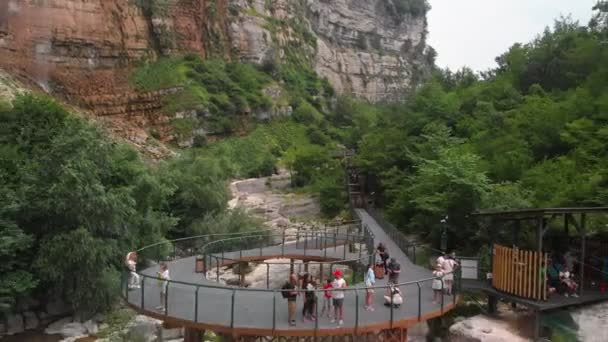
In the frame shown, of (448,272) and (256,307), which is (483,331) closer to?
(448,272)

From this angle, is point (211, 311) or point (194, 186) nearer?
point (211, 311)

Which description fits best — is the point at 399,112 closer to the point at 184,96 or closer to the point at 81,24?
the point at 184,96

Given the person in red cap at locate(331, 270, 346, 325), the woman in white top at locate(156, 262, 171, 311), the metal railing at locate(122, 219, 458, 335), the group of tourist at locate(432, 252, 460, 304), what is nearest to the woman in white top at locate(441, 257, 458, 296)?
the group of tourist at locate(432, 252, 460, 304)

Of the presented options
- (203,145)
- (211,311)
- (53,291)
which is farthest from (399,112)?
(211,311)

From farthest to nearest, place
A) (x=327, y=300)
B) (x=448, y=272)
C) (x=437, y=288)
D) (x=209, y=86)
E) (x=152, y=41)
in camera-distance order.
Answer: (x=209, y=86)
(x=152, y=41)
(x=448, y=272)
(x=437, y=288)
(x=327, y=300)

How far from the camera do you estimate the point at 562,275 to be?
16.4 metres

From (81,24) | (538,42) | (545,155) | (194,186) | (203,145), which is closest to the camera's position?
(545,155)

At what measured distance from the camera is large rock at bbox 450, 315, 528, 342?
51.4 feet

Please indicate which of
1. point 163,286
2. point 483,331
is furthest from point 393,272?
point 163,286

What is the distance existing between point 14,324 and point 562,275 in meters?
21.6

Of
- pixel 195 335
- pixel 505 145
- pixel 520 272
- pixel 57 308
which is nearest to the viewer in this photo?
pixel 195 335

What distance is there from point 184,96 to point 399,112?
3022 centimetres

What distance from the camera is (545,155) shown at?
25.2 m

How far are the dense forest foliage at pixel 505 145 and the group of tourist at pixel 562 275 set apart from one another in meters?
2.92
